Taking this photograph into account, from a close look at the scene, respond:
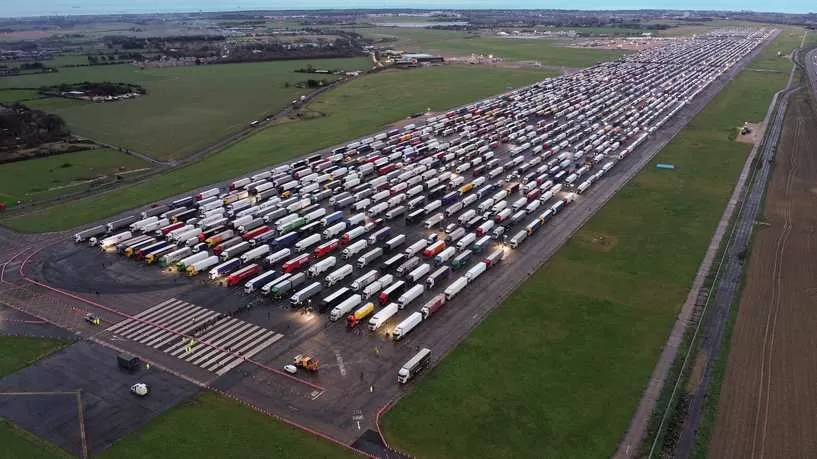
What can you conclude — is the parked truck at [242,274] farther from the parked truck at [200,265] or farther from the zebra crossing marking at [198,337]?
the zebra crossing marking at [198,337]

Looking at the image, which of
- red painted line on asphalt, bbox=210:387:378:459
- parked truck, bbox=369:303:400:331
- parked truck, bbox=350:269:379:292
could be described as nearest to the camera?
red painted line on asphalt, bbox=210:387:378:459

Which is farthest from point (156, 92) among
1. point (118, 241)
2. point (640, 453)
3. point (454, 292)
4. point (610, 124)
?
point (640, 453)

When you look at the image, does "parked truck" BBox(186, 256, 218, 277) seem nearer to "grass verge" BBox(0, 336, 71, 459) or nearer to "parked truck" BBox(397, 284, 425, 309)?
"grass verge" BBox(0, 336, 71, 459)

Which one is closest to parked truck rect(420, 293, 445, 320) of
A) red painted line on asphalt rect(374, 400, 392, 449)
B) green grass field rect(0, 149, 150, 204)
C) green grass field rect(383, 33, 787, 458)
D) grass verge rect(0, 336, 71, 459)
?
green grass field rect(383, 33, 787, 458)

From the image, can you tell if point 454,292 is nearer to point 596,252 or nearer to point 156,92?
point 596,252

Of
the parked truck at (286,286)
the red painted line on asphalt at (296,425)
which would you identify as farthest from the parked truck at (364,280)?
the red painted line on asphalt at (296,425)

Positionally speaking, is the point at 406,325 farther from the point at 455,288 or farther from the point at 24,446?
the point at 24,446
